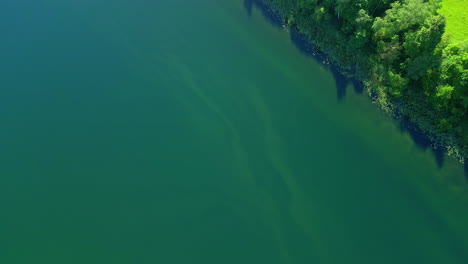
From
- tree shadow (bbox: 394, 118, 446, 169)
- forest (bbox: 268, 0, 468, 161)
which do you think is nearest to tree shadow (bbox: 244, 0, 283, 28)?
forest (bbox: 268, 0, 468, 161)

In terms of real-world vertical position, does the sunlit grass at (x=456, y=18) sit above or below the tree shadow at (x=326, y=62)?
above

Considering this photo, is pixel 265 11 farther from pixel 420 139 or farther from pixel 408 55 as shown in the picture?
pixel 420 139

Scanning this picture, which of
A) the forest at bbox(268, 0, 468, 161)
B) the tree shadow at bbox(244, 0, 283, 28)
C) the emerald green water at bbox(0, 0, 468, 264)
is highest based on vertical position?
the forest at bbox(268, 0, 468, 161)

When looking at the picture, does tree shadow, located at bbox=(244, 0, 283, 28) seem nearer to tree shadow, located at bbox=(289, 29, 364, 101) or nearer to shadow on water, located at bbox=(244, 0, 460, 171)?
shadow on water, located at bbox=(244, 0, 460, 171)

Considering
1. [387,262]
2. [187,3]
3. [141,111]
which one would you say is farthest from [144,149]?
[387,262]

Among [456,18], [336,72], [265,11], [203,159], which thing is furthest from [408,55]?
[203,159]

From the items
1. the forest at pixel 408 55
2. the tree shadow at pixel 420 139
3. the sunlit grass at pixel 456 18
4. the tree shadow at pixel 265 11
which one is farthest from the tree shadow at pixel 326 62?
the sunlit grass at pixel 456 18

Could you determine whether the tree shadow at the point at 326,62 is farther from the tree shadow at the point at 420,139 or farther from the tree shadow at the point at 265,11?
the tree shadow at the point at 420,139
